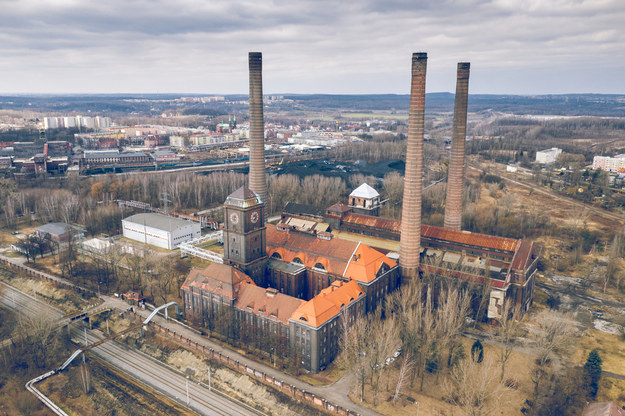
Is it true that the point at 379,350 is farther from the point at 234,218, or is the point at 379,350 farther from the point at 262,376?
the point at 234,218

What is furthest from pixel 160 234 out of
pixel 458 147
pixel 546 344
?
pixel 546 344

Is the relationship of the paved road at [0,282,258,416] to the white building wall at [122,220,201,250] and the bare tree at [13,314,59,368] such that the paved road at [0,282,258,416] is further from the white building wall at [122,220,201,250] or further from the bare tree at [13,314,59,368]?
the white building wall at [122,220,201,250]

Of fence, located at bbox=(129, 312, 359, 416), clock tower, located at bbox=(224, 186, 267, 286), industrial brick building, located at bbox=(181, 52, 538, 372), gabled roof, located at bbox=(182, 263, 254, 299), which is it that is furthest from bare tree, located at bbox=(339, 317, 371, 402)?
clock tower, located at bbox=(224, 186, 267, 286)

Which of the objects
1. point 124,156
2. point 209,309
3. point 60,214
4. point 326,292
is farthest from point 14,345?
point 124,156

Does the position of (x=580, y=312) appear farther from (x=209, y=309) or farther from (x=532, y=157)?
(x=532, y=157)

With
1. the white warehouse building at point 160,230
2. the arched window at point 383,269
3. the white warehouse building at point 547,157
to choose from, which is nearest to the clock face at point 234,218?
the arched window at point 383,269

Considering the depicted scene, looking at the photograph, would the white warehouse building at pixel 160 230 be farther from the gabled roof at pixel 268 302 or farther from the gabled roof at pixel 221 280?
the gabled roof at pixel 268 302
